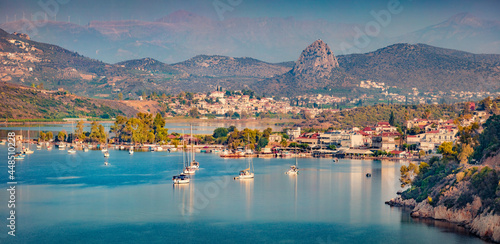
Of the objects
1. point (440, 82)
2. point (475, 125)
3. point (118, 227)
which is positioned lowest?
point (118, 227)

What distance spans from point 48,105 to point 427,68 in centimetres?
11289

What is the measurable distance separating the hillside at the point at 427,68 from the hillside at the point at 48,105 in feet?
285

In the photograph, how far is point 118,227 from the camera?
72.2 ft

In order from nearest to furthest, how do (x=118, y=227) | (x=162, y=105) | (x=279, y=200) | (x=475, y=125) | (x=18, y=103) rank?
(x=118, y=227)
(x=279, y=200)
(x=475, y=125)
(x=18, y=103)
(x=162, y=105)

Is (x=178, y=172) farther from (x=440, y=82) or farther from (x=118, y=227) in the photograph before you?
(x=440, y=82)

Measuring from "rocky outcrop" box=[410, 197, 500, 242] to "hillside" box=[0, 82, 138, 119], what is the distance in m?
81.5

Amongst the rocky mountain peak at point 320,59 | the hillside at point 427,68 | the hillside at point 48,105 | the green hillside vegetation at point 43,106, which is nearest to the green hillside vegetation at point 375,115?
the green hillside vegetation at point 43,106

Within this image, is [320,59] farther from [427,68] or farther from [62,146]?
[62,146]

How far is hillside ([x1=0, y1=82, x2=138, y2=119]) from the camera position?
3846 inches

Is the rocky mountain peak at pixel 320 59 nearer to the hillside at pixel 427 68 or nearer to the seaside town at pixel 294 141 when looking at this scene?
Result: the hillside at pixel 427 68

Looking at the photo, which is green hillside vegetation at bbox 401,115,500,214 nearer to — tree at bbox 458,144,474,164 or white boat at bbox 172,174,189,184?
tree at bbox 458,144,474,164

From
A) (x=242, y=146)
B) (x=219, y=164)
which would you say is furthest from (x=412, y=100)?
(x=219, y=164)

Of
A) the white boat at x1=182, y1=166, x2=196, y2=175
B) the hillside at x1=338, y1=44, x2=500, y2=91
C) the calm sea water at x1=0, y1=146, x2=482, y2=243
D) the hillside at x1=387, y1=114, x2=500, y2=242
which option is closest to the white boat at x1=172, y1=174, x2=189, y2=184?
the calm sea water at x1=0, y1=146, x2=482, y2=243

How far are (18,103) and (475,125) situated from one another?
87.1m
